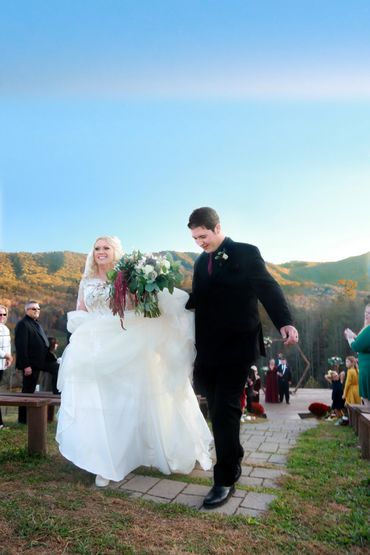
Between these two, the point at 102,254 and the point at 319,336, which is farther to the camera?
the point at 319,336

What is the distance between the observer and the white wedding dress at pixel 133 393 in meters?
3.57

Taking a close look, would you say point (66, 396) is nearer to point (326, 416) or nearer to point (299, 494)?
point (299, 494)

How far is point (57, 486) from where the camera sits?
329cm

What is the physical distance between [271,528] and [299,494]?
2.57 feet

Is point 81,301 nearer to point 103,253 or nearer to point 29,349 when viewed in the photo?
point 103,253

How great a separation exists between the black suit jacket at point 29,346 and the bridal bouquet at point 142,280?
11.7 ft

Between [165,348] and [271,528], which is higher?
[165,348]

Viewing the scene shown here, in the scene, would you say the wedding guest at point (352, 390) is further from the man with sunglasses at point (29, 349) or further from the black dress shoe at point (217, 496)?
the black dress shoe at point (217, 496)

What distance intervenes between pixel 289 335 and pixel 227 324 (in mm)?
491

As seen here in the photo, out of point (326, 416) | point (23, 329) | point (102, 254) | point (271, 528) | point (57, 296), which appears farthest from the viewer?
point (57, 296)

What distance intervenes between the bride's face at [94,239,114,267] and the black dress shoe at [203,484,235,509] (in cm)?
246

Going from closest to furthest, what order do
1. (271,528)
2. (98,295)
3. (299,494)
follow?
(271,528) < (299,494) < (98,295)

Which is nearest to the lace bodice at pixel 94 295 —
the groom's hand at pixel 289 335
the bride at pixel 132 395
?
the bride at pixel 132 395

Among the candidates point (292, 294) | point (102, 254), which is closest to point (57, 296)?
point (292, 294)
